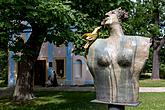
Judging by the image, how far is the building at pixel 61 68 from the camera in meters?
33.4

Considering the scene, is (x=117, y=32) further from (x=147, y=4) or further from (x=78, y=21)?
(x=147, y=4)

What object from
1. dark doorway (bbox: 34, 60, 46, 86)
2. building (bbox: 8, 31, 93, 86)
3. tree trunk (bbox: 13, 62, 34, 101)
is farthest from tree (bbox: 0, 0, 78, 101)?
dark doorway (bbox: 34, 60, 46, 86)

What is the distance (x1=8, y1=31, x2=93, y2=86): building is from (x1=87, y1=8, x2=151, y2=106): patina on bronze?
88.6 ft

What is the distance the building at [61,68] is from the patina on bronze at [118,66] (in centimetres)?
2702

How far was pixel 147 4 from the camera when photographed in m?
41.2

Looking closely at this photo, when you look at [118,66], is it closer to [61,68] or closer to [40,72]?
[61,68]

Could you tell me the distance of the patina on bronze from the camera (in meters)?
6.09

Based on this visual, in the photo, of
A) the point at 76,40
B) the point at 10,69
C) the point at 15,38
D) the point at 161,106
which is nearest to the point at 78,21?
the point at 76,40

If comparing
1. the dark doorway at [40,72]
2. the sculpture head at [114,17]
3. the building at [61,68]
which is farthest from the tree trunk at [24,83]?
the dark doorway at [40,72]

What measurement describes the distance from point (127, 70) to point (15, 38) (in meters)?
11.6

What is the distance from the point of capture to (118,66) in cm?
612

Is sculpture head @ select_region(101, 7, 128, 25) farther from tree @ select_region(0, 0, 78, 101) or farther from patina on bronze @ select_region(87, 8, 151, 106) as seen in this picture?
tree @ select_region(0, 0, 78, 101)

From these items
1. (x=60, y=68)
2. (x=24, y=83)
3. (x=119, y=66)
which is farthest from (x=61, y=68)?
(x=119, y=66)

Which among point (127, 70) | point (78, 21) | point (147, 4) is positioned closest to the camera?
point (127, 70)
